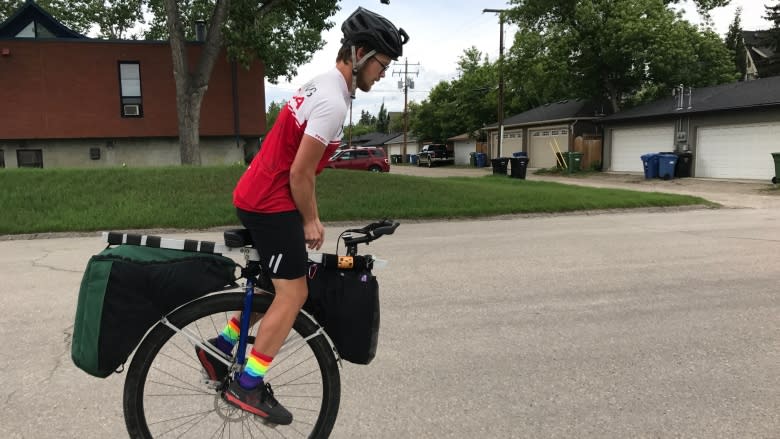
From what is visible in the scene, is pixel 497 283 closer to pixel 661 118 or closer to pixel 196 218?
pixel 196 218

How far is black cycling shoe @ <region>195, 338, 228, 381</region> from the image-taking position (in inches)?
105

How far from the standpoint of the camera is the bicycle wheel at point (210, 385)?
97.8 inches

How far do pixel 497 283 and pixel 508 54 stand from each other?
3149 cm

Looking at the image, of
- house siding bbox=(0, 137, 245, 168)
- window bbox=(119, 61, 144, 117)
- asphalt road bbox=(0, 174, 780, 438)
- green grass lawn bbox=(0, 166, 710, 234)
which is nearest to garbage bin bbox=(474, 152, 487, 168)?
house siding bbox=(0, 137, 245, 168)

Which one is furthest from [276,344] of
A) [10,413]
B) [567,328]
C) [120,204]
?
[120,204]

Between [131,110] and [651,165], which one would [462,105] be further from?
[131,110]

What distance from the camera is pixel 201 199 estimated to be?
13.3m

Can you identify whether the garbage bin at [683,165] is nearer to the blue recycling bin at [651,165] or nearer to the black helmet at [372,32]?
the blue recycling bin at [651,165]

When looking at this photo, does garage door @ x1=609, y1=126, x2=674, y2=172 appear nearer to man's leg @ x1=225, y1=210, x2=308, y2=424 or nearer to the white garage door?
the white garage door

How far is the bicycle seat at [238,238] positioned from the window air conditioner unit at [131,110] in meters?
25.3

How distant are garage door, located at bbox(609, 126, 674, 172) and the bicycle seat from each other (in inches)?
1160

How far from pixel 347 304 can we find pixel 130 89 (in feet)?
84.9

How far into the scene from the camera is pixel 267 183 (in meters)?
2.49

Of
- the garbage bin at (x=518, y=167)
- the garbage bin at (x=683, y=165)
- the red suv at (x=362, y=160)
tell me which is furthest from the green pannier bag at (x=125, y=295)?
the red suv at (x=362, y=160)
